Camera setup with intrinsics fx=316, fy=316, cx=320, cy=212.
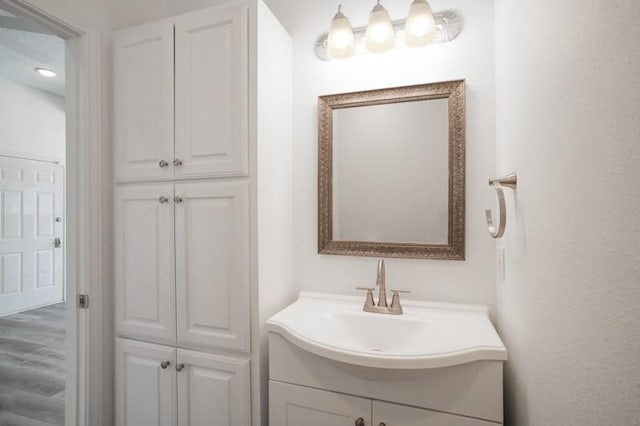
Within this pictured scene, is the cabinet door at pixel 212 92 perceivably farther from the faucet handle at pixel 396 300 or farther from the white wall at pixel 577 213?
the white wall at pixel 577 213

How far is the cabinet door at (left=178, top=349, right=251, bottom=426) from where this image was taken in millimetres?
1277

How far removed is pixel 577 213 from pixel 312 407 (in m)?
1.01

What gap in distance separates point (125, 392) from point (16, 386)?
1.61 meters

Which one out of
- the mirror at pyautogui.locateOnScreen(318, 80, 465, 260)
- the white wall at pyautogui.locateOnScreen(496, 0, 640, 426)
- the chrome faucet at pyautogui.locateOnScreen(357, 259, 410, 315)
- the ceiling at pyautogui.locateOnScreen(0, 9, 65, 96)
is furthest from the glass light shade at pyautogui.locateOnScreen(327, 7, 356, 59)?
the ceiling at pyautogui.locateOnScreen(0, 9, 65, 96)

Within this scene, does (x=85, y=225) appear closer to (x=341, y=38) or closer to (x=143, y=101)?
(x=143, y=101)

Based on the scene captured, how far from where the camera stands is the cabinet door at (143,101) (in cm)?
140

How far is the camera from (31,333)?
10.9 ft

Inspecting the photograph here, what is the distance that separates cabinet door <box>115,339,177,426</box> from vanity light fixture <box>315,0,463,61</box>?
1.57 meters

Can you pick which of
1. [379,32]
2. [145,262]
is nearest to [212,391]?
[145,262]

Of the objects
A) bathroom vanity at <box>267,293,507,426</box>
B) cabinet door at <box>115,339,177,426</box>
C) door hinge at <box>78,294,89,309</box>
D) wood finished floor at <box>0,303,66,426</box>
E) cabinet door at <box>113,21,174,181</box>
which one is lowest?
wood finished floor at <box>0,303,66,426</box>

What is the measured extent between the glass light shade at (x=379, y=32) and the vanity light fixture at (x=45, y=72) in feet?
12.7

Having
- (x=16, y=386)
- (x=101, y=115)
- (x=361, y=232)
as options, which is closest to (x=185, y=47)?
(x=101, y=115)

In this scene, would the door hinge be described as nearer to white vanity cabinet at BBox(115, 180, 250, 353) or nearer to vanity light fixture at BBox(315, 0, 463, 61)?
white vanity cabinet at BBox(115, 180, 250, 353)

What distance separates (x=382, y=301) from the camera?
4.50ft
